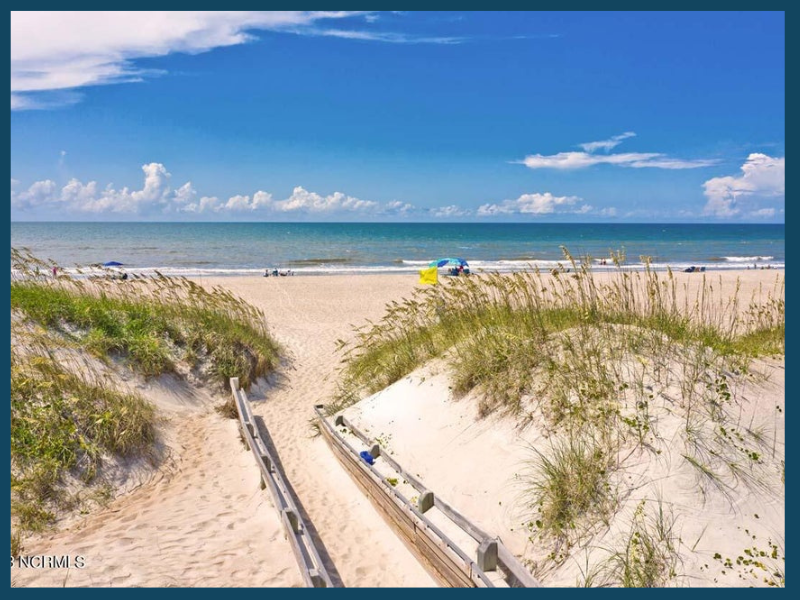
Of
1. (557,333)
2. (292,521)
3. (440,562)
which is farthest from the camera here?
(557,333)

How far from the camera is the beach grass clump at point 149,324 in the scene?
416 inches

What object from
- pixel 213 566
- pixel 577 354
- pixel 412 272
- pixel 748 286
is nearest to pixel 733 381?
pixel 577 354

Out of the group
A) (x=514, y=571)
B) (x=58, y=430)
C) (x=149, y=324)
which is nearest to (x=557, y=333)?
(x=514, y=571)

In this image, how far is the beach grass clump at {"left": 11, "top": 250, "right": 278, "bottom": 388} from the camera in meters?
10.6

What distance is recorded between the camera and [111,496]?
728 centimetres

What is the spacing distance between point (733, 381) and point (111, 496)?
7.35m

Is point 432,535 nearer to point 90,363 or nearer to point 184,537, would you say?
point 184,537

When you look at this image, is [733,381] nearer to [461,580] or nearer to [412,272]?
[461,580]

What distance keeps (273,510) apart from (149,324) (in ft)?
20.1

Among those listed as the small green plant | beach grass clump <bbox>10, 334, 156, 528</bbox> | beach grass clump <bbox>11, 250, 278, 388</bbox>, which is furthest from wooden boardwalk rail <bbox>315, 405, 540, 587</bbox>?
beach grass clump <bbox>11, 250, 278, 388</bbox>

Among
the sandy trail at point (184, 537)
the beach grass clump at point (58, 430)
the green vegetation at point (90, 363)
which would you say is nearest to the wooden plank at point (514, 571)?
the sandy trail at point (184, 537)

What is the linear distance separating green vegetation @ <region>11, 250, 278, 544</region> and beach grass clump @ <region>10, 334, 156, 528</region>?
1 cm

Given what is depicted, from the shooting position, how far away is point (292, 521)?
19.2 ft

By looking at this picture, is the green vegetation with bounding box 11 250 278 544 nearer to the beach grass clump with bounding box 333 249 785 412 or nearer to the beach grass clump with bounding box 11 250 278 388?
the beach grass clump with bounding box 11 250 278 388
